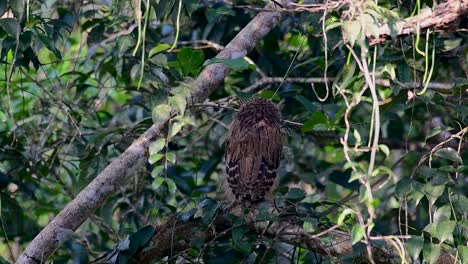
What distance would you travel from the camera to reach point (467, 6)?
4352mm

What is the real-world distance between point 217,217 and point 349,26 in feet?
5.54

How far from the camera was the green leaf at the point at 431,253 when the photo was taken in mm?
4306

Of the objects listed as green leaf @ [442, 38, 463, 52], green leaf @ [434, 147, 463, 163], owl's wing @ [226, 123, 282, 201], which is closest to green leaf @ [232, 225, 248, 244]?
A: green leaf @ [434, 147, 463, 163]

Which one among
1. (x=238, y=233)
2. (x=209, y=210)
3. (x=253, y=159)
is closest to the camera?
(x=238, y=233)

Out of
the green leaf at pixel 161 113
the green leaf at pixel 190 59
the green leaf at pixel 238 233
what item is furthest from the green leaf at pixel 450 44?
the green leaf at pixel 161 113

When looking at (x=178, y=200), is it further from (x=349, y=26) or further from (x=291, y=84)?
(x=349, y=26)

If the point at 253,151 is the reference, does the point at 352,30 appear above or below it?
above

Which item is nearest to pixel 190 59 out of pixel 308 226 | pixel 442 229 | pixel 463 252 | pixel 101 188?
pixel 101 188

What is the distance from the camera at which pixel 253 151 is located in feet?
20.5

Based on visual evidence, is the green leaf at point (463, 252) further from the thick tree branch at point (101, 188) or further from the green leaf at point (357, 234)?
the thick tree branch at point (101, 188)

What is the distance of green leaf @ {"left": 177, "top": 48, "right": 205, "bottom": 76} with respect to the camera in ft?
16.1

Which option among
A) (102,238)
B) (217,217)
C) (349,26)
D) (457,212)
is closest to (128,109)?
(102,238)

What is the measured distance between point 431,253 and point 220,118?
2944 mm

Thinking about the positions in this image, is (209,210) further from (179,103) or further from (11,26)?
(11,26)
